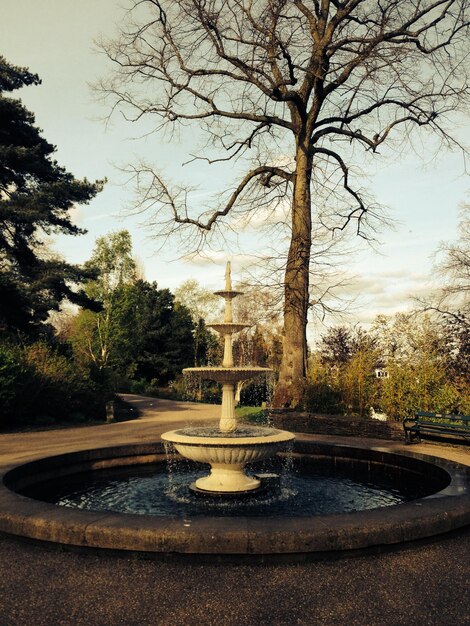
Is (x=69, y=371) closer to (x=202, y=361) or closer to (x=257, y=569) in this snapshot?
(x=257, y=569)

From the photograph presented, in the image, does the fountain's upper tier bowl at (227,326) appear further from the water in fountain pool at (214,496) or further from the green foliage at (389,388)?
the green foliage at (389,388)

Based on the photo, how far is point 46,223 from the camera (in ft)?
80.2

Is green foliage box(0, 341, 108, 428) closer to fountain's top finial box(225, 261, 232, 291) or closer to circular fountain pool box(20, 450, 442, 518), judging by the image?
circular fountain pool box(20, 450, 442, 518)

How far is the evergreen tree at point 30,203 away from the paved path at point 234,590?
18.8 metres

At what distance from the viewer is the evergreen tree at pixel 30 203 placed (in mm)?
22469

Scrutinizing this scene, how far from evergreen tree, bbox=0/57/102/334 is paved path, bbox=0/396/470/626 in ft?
61.6

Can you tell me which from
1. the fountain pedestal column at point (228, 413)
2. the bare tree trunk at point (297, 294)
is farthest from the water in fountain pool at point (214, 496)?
the bare tree trunk at point (297, 294)

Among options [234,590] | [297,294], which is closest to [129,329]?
[297,294]

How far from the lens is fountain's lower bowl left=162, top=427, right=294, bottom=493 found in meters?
7.16

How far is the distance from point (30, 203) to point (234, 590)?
21.8 metres

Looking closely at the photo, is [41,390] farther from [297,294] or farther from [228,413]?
[228,413]

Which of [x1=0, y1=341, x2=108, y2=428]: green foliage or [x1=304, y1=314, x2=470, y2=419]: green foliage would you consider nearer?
[x1=304, y1=314, x2=470, y2=419]: green foliage

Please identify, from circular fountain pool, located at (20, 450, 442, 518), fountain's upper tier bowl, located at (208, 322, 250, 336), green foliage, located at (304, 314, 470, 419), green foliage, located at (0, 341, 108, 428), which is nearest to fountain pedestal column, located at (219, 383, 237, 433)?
fountain's upper tier bowl, located at (208, 322, 250, 336)

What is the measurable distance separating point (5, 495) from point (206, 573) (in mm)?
2829
